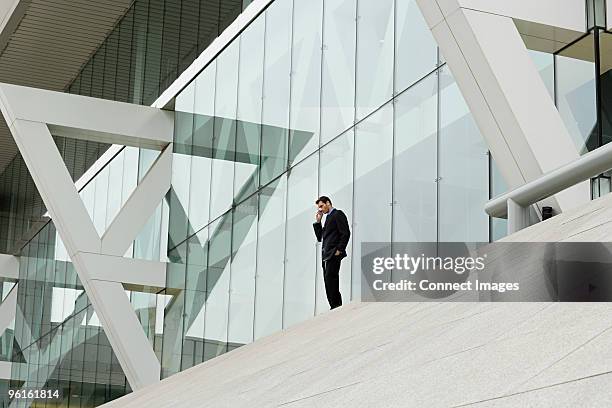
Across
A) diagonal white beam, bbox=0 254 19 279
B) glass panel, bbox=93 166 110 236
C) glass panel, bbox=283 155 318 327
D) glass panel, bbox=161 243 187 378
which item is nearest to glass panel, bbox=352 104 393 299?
glass panel, bbox=283 155 318 327

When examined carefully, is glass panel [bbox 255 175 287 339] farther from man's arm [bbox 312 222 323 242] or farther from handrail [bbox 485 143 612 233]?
handrail [bbox 485 143 612 233]

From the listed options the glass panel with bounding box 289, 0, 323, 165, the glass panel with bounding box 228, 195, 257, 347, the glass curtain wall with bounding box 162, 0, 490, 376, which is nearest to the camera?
the glass curtain wall with bounding box 162, 0, 490, 376

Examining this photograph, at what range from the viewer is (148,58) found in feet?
71.8

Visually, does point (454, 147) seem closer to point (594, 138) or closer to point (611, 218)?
point (594, 138)

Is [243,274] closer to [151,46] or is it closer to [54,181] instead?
[54,181]

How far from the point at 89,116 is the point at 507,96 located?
13.9 metres

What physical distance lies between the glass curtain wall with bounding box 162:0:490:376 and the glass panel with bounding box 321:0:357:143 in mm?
31

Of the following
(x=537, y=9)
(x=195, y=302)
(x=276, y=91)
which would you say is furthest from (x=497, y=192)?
(x=195, y=302)

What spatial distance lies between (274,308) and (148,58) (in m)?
6.28

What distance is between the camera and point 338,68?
691 inches

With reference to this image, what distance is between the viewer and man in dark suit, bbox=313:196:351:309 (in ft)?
44.8

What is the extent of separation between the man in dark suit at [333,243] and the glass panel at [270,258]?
180 inches

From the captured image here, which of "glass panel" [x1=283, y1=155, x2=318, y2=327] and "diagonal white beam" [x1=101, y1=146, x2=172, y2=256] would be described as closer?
"glass panel" [x1=283, y1=155, x2=318, y2=327]

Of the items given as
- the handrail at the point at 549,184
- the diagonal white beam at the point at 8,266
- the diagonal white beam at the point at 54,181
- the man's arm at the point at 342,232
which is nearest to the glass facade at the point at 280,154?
the man's arm at the point at 342,232
